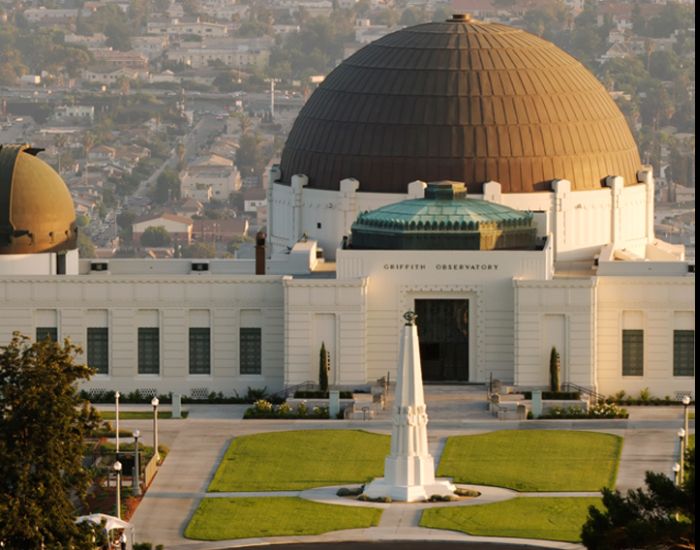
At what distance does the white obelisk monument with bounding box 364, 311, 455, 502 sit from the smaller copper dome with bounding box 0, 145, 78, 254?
868 inches

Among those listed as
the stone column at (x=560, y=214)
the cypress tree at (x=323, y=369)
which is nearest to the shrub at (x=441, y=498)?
the cypress tree at (x=323, y=369)

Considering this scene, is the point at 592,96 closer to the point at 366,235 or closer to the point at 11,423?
the point at 366,235

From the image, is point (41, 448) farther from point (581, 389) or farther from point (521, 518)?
point (581, 389)

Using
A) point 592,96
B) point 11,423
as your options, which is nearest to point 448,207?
point 592,96

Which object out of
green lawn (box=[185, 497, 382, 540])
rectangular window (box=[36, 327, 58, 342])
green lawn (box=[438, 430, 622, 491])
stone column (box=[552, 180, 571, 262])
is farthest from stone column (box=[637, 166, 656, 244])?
green lawn (box=[185, 497, 382, 540])

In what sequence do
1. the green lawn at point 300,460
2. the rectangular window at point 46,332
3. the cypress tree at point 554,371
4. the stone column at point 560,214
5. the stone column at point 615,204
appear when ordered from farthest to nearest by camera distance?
1. the stone column at point 615,204
2. the stone column at point 560,214
3. the rectangular window at point 46,332
4. the cypress tree at point 554,371
5. the green lawn at point 300,460

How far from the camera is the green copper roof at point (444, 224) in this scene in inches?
4011

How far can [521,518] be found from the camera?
82.0 meters

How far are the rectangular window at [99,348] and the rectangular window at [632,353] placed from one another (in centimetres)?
1494

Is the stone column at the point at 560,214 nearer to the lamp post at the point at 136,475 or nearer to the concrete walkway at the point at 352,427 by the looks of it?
the concrete walkway at the point at 352,427

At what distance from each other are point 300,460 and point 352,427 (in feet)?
17.3

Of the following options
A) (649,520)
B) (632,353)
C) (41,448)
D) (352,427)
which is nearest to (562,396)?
(632,353)

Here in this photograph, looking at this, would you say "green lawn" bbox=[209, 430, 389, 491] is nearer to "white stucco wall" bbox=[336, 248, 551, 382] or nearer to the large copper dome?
"white stucco wall" bbox=[336, 248, 551, 382]

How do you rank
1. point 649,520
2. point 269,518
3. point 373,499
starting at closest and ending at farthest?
1. point 649,520
2. point 269,518
3. point 373,499
